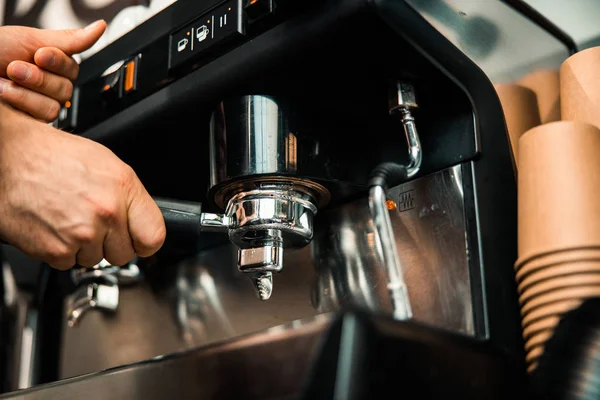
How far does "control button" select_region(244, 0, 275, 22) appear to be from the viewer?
546 mm

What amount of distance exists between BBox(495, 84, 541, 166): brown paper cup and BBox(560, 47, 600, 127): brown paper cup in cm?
4

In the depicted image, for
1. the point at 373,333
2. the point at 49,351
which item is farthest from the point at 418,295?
the point at 49,351

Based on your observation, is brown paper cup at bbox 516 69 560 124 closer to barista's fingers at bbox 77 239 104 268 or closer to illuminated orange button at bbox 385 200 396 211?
illuminated orange button at bbox 385 200 396 211

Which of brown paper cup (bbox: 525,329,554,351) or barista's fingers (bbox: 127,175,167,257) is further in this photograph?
barista's fingers (bbox: 127,175,167,257)

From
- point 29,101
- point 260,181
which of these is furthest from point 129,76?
point 260,181

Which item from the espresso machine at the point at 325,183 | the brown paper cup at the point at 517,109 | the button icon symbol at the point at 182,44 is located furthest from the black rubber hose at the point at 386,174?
the button icon symbol at the point at 182,44

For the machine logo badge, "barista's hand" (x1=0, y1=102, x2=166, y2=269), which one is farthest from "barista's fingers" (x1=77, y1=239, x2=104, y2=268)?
the machine logo badge

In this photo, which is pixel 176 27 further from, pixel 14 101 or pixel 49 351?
pixel 49 351

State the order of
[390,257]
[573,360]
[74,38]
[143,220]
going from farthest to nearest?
[74,38] < [143,220] < [390,257] < [573,360]

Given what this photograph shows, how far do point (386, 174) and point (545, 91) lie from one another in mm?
221

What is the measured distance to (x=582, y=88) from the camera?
581mm

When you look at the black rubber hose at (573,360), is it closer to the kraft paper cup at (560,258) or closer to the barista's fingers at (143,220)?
the kraft paper cup at (560,258)

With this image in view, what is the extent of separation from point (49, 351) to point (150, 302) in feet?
0.81

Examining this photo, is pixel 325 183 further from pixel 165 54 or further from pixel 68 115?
pixel 68 115
